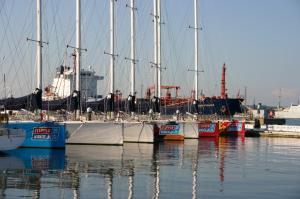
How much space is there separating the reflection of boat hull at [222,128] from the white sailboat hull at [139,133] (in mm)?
14766

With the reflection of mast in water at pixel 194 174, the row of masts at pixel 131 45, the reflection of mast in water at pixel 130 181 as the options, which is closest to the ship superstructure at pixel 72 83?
the row of masts at pixel 131 45

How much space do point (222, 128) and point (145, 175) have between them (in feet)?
143

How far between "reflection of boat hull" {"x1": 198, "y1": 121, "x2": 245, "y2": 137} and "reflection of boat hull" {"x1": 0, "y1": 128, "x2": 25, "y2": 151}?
29.7 m

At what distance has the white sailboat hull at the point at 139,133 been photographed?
47.9 meters

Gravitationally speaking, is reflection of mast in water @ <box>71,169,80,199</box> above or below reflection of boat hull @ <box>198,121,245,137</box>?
below

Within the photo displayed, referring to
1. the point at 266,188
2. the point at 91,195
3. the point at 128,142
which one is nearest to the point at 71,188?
the point at 91,195

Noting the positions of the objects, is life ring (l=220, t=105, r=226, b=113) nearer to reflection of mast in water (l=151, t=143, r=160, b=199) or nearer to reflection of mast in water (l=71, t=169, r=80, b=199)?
reflection of mast in water (l=151, t=143, r=160, b=199)

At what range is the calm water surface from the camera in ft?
63.9

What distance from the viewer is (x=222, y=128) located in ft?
220

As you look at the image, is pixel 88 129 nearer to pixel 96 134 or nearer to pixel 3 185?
pixel 96 134

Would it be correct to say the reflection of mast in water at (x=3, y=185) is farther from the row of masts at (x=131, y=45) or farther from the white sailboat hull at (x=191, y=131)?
the white sailboat hull at (x=191, y=131)

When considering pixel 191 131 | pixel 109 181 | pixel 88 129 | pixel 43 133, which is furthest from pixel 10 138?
pixel 191 131

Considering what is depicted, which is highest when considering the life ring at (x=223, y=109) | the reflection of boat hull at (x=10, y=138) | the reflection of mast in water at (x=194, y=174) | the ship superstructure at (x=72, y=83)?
the ship superstructure at (x=72, y=83)

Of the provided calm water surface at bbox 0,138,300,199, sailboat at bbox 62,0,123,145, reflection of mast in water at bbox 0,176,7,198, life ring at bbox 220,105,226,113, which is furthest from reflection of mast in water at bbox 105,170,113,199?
life ring at bbox 220,105,226,113
